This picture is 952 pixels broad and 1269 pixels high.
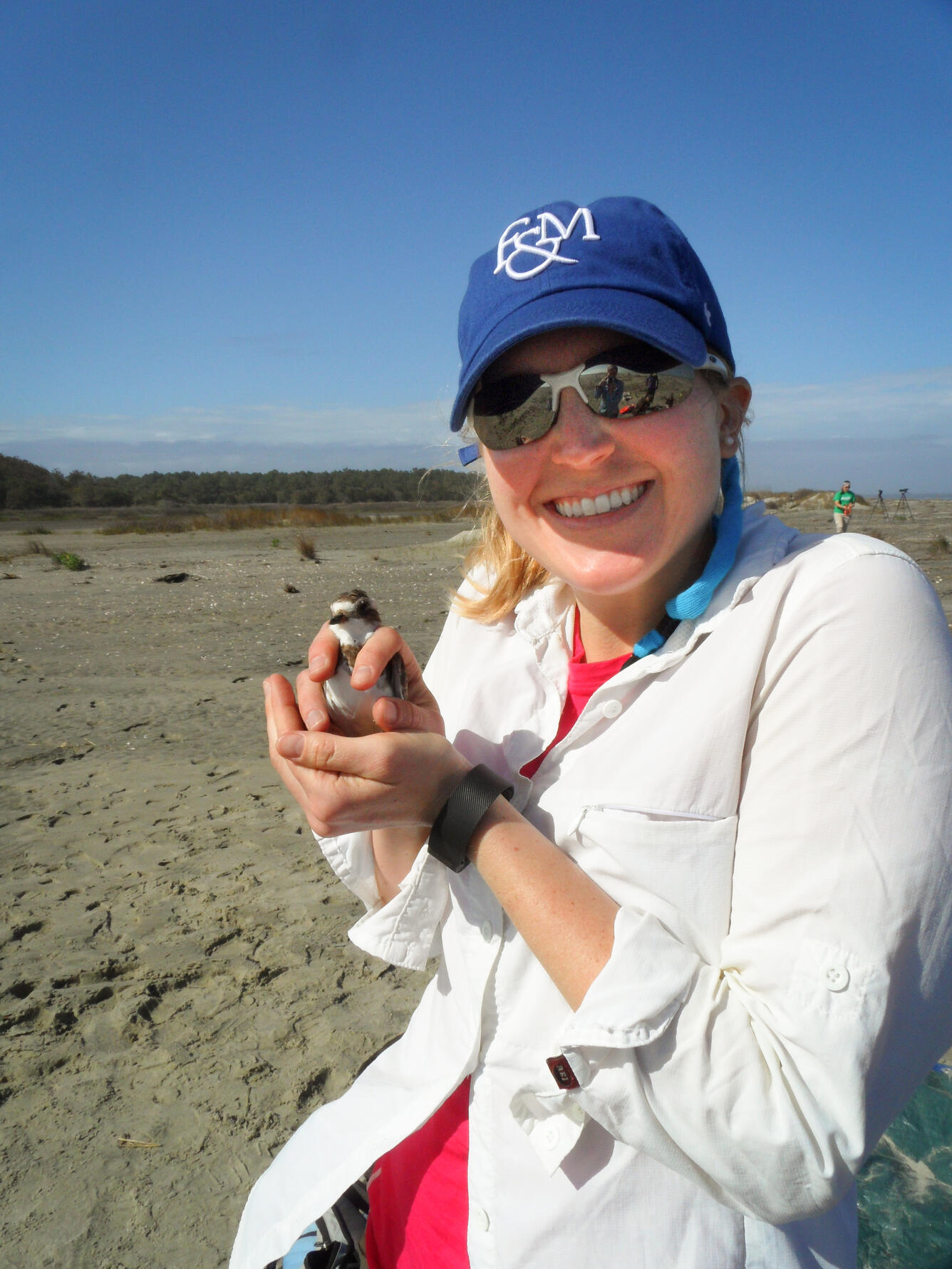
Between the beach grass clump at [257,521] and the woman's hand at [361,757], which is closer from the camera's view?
the woman's hand at [361,757]

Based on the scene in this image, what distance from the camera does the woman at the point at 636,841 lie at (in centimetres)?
129

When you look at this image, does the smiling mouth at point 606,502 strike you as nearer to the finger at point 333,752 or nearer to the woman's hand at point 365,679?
the woman's hand at point 365,679

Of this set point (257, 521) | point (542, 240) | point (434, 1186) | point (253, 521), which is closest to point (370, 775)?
point (434, 1186)

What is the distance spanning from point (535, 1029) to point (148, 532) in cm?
3310

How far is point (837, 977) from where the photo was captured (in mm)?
1265

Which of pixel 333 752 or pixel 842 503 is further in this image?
pixel 842 503

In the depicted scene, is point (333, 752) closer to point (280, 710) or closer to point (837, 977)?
point (280, 710)

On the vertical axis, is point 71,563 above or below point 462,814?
below

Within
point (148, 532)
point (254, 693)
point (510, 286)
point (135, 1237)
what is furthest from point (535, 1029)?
point (148, 532)

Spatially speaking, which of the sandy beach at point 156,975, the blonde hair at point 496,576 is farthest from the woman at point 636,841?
the sandy beach at point 156,975

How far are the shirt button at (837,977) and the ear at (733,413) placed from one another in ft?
3.84

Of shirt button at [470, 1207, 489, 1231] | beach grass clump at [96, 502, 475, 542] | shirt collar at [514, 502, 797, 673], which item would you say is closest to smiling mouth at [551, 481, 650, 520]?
shirt collar at [514, 502, 797, 673]

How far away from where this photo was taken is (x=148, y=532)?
1256 inches

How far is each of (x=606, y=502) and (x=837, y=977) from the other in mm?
1000
